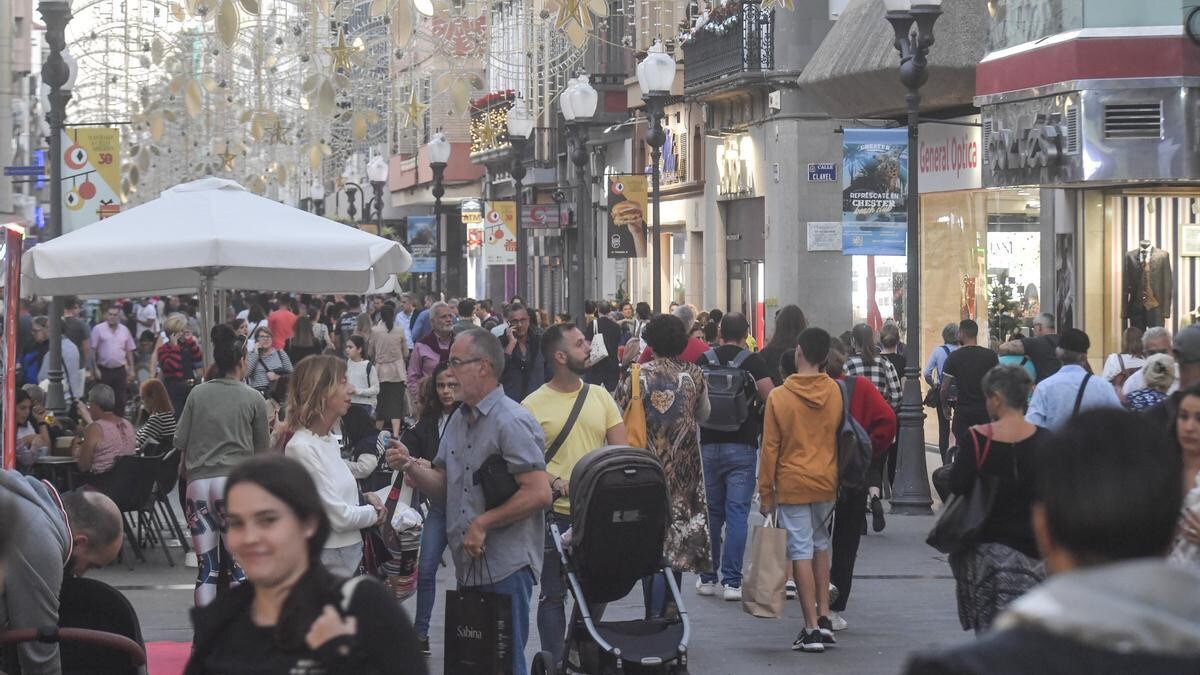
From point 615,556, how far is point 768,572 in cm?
250

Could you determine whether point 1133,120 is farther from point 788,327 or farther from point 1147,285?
point 788,327

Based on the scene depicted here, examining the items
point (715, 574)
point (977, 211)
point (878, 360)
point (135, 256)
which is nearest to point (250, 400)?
point (135, 256)

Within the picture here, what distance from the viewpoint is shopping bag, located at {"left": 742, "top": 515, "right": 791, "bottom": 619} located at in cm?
1041

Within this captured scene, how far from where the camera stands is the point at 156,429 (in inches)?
584

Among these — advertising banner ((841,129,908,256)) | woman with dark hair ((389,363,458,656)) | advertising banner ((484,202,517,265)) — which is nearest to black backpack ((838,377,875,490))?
woman with dark hair ((389,363,458,656))

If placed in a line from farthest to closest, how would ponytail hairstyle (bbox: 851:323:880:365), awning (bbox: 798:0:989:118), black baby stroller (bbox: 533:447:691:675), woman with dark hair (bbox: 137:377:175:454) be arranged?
awning (bbox: 798:0:989:118)
ponytail hairstyle (bbox: 851:323:880:365)
woman with dark hair (bbox: 137:377:175:454)
black baby stroller (bbox: 533:447:691:675)

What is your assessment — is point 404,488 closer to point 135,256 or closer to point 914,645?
point 914,645

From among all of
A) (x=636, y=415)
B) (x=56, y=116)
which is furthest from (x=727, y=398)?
(x=56, y=116)

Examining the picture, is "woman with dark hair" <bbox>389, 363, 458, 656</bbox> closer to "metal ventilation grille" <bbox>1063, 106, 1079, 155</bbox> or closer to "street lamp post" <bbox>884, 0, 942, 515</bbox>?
"street lamp post" <bbox>884, 0, 942, 515</bbox>

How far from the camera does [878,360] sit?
16094 millimetres

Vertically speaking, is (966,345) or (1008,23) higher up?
(1008,23)

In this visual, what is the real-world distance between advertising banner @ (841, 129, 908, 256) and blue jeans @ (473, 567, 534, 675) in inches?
512

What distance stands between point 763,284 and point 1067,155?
1436cm

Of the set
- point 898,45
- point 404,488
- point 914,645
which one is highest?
point 898,45
